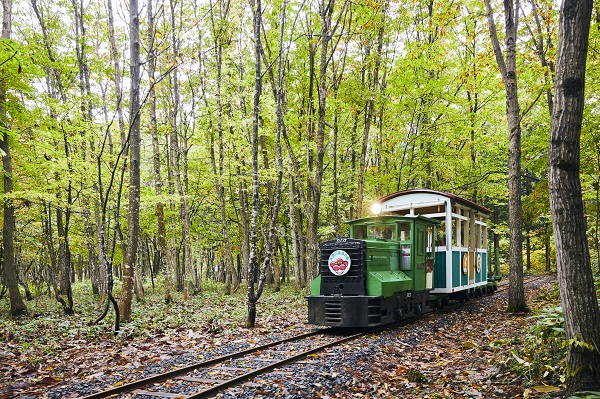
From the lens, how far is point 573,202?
4602mm

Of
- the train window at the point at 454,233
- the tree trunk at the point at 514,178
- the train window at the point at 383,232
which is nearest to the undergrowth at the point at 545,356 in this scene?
the train window at the point at 383,232

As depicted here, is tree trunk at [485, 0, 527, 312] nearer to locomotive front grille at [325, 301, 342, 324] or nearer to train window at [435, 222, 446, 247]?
train window at [435, 222, 446, 247]

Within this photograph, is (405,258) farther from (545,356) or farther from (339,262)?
(545,356)

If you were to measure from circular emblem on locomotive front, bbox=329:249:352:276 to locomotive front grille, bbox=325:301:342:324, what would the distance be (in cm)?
75

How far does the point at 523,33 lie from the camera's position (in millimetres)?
15523

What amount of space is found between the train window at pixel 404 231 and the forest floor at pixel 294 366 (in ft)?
7.42

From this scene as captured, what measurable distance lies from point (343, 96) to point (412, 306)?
896 centimetres

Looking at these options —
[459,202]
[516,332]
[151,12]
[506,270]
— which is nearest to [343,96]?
[459,202]

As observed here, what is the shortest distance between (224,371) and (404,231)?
6623 millimetres

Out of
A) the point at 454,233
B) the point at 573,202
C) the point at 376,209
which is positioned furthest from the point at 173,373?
the point at 454,233

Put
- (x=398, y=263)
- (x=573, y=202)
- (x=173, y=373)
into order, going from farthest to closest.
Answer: (x=398, y=263) < (x=173, y=373) < (x=573, y=202)

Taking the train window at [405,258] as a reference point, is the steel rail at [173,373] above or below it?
below

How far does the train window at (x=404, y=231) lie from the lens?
11.5 metres

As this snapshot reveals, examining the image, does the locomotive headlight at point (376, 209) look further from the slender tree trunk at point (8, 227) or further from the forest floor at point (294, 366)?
the slender tree trunk at point (8, 227)
